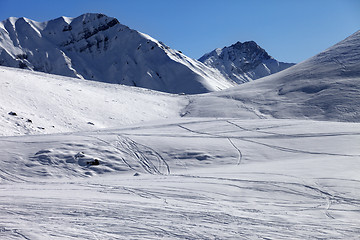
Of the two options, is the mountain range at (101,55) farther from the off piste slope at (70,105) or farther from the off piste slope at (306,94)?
the off piste slope at (70,105)

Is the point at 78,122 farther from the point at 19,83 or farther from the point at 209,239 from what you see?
the point at 209,239

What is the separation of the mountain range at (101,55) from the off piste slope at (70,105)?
264 feet

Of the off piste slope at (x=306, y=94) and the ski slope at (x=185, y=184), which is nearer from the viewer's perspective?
the ski slope at (x=185, y=184)

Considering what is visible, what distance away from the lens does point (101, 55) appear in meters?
163

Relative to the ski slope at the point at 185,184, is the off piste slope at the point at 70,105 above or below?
above

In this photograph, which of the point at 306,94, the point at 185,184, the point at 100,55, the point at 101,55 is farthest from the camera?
the point at 100,55

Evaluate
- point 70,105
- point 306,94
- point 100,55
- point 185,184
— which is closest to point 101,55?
point 100,55

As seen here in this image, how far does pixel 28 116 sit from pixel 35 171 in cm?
1415

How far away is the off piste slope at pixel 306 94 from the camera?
32000 mm

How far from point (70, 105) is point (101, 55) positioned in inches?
5411

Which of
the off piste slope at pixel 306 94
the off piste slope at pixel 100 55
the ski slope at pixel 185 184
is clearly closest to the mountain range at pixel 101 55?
the off piste slope at pixel 100 55

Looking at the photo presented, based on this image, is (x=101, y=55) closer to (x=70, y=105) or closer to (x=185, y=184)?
(x=70, y=105)

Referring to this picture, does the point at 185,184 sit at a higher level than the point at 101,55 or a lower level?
lower

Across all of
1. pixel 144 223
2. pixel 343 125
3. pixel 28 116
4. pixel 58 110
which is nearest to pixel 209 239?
pixel 144 223
